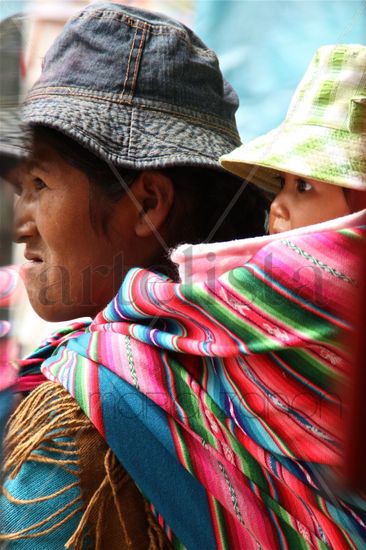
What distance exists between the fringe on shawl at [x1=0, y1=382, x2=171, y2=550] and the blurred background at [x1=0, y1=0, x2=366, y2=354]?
12cm

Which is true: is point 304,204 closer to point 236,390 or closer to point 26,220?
point 236,390

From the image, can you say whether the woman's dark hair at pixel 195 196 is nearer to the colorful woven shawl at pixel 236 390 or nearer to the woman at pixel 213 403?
the woman at pixel 213 403

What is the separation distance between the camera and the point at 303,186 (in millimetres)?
990

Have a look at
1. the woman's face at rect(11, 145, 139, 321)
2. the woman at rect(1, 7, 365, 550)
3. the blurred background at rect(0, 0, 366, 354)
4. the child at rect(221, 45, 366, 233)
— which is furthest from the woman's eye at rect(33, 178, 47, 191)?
the child at rect(221, 45, 366, 233)

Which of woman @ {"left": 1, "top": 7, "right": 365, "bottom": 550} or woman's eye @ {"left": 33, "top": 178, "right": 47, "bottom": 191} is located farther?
woman's eye @ {"left": 33, "top": 178, "right": 47, "bottom": 191}

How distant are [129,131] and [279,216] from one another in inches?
10.5

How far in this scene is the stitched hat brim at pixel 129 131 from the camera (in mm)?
1049

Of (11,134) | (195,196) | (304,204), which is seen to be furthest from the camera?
(195,196)

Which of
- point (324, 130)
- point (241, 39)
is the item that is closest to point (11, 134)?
point (241, 39)

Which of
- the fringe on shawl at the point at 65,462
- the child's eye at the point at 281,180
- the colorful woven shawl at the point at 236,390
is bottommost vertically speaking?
the fringe on shawl at the point at 65,462

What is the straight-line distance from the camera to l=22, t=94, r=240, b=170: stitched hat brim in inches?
41.3

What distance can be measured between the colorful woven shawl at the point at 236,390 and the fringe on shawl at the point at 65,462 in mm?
23

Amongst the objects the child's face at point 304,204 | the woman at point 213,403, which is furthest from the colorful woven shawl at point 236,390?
the child's face at point 304,204

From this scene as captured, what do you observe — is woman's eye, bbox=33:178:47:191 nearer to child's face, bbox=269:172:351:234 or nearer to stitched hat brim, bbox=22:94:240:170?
stitched hat brim, bbox=22:94:240:170
